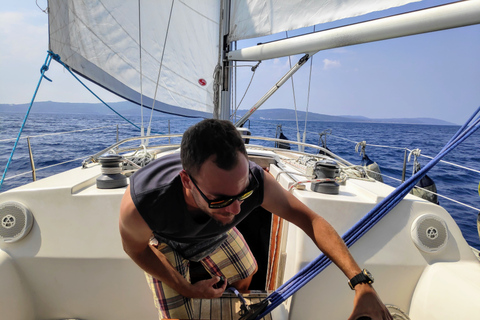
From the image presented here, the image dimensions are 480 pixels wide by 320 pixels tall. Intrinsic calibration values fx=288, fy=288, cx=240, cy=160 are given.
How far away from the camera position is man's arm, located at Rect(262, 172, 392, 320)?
38.5 inches

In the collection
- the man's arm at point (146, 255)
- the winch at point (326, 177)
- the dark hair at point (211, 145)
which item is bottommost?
the man's arm at point (146, 255)

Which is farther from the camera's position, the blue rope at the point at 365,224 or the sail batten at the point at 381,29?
the sail batten at the point at 381,29

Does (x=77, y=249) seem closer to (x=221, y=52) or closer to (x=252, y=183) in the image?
(x=252, y=183)

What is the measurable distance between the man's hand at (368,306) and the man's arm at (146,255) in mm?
765

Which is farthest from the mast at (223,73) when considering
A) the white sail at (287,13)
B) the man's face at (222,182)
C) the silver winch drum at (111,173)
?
the man's face at (222,182)

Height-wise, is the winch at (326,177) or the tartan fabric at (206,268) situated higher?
the winch at (326,177)

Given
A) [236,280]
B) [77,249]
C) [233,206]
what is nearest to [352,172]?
[236,280]

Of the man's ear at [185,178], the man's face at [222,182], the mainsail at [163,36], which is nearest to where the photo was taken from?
the man's face at [222,182]

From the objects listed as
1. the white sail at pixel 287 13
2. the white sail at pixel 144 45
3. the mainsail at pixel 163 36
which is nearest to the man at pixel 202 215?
the white sail at pixel 287 13

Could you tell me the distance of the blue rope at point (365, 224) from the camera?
1.37m

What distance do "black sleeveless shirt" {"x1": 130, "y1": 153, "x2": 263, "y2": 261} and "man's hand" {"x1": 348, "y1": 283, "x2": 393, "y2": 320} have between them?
1.73 ft

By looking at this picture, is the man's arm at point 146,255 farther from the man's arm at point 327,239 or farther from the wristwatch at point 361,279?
the wristwatch at point 361,279

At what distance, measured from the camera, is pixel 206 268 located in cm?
175

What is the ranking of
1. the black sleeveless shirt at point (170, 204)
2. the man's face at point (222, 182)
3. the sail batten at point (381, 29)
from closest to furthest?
the man's face at point (222, 182)
the black sleeveless shirt at point (170, 204)
the sail batten at point (381, 29)
